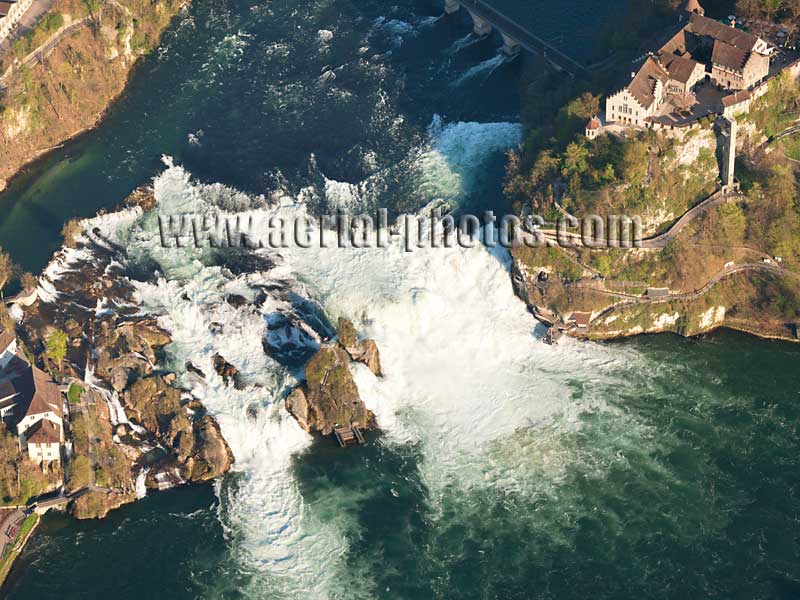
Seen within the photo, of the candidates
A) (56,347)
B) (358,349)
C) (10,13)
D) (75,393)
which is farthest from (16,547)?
(10,13)

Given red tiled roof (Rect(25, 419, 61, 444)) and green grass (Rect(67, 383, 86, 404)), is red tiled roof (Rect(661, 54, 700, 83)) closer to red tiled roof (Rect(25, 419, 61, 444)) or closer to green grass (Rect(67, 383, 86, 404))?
green grass (Rect(67, 383, 86, 404))

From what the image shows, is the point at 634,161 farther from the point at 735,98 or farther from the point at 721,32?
the point at 721,32

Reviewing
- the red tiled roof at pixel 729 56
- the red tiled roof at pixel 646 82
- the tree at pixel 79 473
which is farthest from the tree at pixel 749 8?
the tree at pixel 79 473

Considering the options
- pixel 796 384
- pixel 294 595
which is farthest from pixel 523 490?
pixel 796 384

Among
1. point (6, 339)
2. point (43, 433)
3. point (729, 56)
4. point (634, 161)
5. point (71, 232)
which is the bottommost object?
point (43, 433)

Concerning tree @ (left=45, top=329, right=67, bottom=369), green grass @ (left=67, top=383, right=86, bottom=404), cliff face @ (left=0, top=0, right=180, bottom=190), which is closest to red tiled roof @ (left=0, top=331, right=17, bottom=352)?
tree @ (left=45, top=329, right=67, bottom=369)

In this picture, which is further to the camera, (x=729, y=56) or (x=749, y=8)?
(x=749, y=8)

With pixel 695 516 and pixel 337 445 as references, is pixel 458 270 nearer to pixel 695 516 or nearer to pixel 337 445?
pixel 337 445
